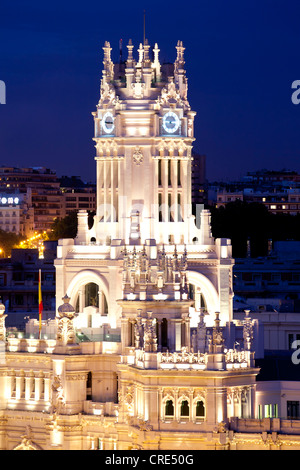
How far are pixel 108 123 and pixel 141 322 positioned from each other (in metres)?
16.7

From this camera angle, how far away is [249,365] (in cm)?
11788

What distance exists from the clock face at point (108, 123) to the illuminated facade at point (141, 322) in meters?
0.06

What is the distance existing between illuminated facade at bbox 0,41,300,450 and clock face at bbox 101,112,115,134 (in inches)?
2.2

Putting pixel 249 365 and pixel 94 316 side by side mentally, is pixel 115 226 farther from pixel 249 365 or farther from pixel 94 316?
pixel 249 365

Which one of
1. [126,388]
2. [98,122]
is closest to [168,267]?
[126,388]

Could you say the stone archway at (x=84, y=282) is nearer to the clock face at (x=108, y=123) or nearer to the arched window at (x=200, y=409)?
the clock face at (x=108, y=123)

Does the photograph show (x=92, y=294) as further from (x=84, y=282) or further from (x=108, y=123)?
(x=108, y=123)

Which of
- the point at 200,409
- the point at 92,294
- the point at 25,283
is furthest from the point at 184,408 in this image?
the point at 25,283

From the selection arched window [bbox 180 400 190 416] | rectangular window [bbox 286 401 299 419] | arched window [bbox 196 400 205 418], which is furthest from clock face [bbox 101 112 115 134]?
arched window [bbox 196 400 205 418]

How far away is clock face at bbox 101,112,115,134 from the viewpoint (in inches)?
5212

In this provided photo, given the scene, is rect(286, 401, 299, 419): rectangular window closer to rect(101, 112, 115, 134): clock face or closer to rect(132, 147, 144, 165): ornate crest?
rect(132, 147, 144, 165): ornate crest

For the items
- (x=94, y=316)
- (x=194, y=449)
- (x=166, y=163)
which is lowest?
(x=194, y=449)

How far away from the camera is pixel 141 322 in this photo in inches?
4727

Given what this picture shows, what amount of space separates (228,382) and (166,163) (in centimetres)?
2040
